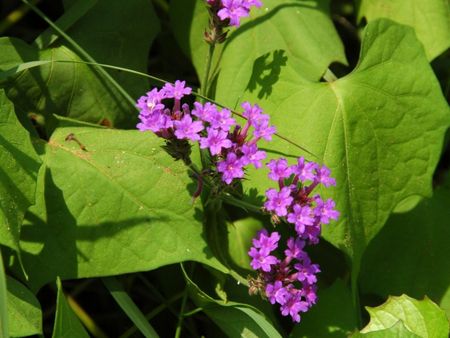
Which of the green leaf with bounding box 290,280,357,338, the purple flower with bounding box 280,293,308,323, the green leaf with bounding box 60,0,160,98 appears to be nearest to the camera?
the purple flower with bounding box 280,293,308,323

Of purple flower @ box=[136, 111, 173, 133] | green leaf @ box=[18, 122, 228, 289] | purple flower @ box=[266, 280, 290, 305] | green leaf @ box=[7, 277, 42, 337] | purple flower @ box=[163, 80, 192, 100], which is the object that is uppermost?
purple flower @ box=[163, 80, 192, 100]

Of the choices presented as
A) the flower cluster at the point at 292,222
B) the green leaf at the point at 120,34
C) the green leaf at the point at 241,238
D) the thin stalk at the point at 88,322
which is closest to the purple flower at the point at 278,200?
the flower cluster at the point at 292,222

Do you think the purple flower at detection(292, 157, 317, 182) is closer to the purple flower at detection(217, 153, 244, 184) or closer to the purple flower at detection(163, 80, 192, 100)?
the purple flower at detection(217, 153, 244, 184)

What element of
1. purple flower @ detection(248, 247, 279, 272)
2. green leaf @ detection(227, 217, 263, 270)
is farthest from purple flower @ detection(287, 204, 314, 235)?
green leaf @ detection(227, 217, 263, 270)

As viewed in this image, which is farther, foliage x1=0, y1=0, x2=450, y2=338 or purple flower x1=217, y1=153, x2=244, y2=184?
foliage x1=0, y1=0, x2=450, y2=338

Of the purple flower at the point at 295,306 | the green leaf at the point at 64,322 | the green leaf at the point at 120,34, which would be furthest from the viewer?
the green leaf at the point at 120,34

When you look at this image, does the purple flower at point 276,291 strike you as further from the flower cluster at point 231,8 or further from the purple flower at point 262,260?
the flower cluster at point 231,8
